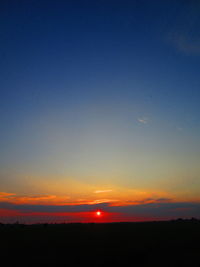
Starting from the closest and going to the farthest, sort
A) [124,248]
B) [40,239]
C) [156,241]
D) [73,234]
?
[124,248], [156,241], [40,239], [73,234]

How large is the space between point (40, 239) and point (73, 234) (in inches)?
221

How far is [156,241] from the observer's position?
35594mm

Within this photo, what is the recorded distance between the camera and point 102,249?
3241cm

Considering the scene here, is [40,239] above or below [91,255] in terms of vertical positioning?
above

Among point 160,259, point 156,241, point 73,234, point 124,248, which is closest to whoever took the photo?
point 160,259

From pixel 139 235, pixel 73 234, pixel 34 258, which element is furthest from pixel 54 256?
pixel 139 235

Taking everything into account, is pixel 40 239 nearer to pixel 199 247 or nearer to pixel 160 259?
pixel 160 259

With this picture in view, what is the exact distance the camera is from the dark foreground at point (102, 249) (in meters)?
28.4

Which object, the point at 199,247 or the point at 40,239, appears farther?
the point at 40,239

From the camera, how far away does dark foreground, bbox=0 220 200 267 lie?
28.4 meters

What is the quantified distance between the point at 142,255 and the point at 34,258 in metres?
12.0

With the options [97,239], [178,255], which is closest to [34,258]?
[97,239]

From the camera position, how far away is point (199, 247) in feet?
105

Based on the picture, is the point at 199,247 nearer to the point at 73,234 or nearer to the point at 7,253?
the point at 73,234
